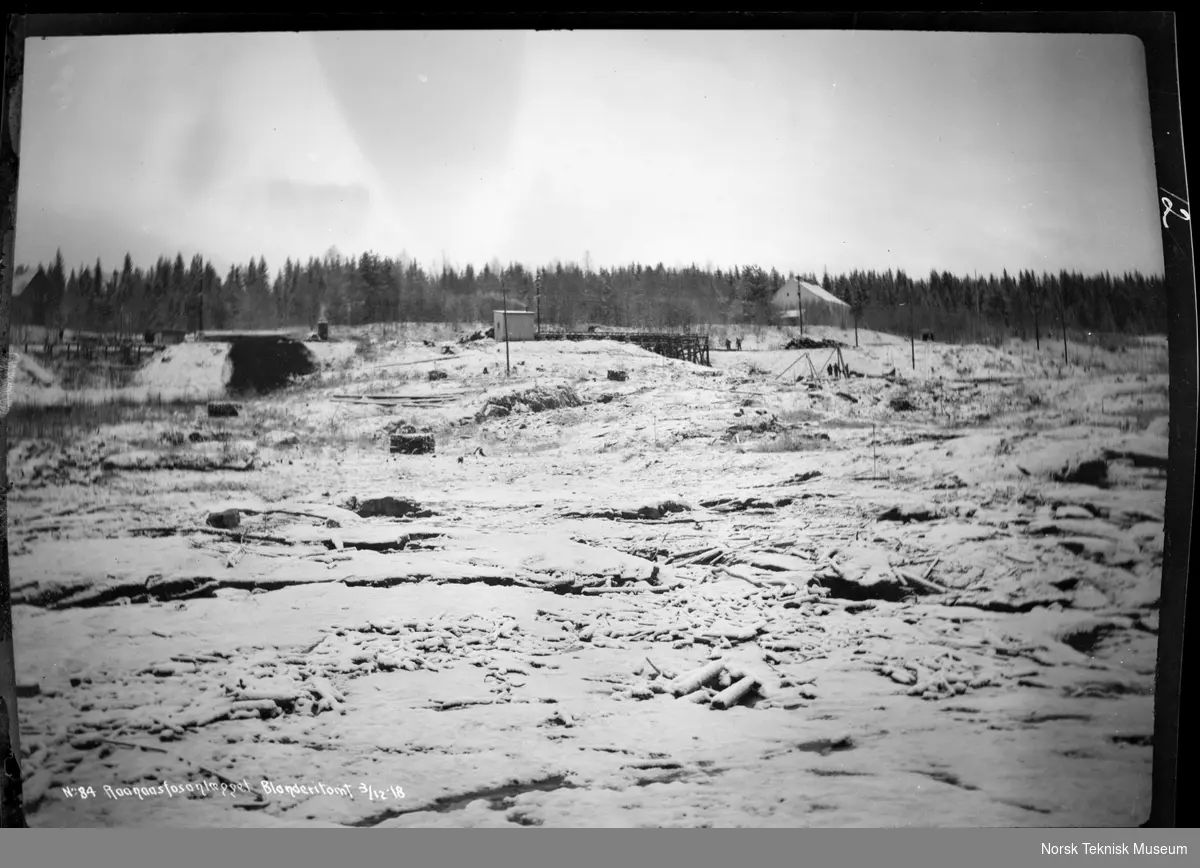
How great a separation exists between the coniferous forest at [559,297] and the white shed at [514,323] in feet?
0.10

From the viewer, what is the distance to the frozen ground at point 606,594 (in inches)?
82.7

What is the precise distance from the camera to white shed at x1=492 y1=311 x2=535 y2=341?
7.65ft

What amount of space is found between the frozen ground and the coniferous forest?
0.45ft

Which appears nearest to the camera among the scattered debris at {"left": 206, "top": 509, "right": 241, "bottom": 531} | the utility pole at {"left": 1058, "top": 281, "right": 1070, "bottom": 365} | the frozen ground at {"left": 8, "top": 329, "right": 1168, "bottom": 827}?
the frozen ground at {"left": 8, "top": 329, "right": 1168, "bottom": 827}

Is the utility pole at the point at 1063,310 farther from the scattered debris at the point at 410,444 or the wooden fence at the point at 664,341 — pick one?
the scattered debris at the point at 410,444

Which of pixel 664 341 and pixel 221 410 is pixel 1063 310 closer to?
pixel 664 341

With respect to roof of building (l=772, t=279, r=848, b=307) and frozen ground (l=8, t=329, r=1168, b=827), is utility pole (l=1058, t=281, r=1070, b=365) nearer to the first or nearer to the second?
frozen ground (l=8, t=329, r=1168, b=827)

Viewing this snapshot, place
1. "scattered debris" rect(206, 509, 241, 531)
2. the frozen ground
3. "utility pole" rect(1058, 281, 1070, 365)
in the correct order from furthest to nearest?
1. "utility pole" rect(1058, 281, 1070, 365)
2. "scattered debris" rect(206, 509, 241, 531)
3. the frozen ground

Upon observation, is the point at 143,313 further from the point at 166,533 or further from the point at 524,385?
the point at 524,385

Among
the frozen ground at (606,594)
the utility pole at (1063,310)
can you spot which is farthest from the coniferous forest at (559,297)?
the frozen ground at (606,594)

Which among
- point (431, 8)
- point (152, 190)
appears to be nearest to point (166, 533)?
point (152, 190)

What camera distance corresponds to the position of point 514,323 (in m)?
2.35

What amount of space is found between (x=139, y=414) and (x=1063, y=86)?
150 inches

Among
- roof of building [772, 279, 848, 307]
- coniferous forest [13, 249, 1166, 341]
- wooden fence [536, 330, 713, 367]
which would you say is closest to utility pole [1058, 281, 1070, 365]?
coniferous forest [13, 249, 1166, 341]
